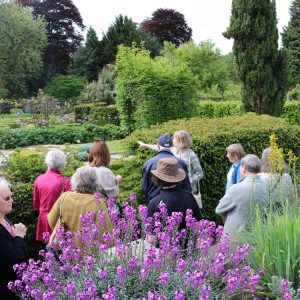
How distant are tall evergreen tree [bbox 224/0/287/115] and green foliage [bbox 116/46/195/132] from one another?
2177 mm

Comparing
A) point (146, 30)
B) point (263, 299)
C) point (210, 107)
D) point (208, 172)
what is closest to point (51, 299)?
point (263, 299)

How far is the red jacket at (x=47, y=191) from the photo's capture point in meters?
4.64

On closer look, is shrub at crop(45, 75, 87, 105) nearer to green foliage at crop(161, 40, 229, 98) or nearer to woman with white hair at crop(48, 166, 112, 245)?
green foliage at crop(161, 40, 229, 98)

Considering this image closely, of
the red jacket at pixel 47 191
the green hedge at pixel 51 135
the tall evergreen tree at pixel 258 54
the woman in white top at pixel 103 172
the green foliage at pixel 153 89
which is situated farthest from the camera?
the green foliage at pixel 153 89

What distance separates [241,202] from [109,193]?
1.39 meters

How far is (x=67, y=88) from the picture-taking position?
136 feet

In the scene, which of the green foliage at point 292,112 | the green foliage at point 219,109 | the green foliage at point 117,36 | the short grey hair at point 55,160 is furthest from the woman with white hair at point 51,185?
the green foliage at point 117,36

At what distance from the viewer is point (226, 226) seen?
420 centimetres

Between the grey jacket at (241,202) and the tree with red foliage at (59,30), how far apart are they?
45.2 m

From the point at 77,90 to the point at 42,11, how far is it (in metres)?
14.0

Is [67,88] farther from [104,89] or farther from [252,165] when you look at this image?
[252,165]

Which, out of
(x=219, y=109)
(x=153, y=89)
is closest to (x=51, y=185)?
(x=153, y=89)

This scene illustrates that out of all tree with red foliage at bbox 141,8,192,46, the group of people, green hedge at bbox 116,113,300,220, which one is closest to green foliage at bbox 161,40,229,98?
tree with red foliage at bbox 141,8,192,46

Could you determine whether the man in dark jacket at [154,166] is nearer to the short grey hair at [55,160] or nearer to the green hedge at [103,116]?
the short grey hair at [55,160]
